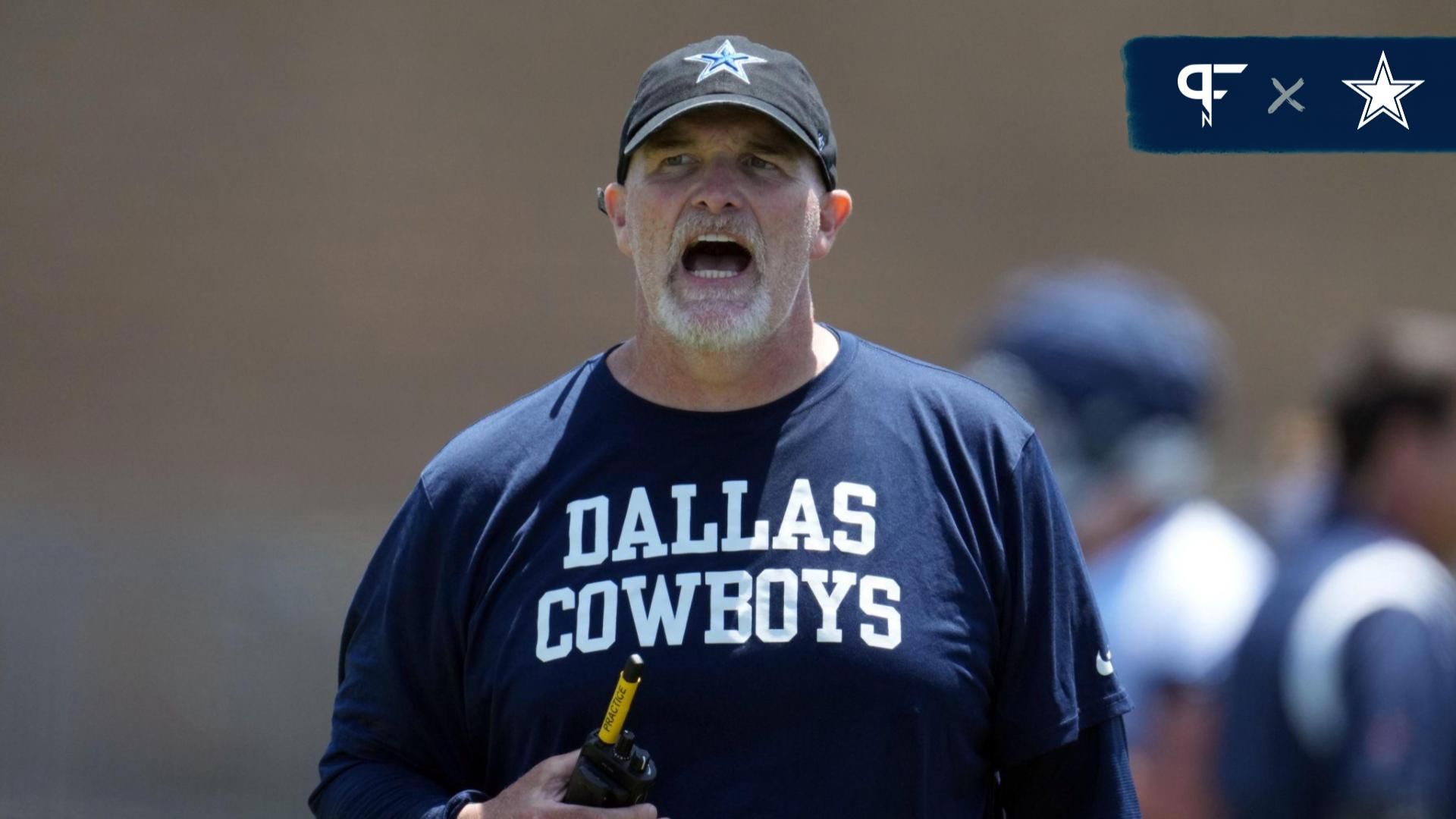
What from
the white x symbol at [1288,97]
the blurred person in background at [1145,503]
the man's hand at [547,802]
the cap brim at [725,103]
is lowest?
the man's hand at [547,802]

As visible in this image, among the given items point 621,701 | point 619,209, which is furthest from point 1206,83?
point 621,701

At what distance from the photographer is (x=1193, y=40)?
696 cm

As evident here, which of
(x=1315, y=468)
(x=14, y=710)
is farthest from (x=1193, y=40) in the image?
(x=14, y=710)

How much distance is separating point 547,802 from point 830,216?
38.0 inches

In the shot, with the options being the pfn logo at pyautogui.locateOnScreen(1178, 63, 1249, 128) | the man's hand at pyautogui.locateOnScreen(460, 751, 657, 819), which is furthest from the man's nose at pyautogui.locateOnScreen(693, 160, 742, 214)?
the pfn logo at pyautogui.locateOnScreen(1178, 63, 1249, 128)

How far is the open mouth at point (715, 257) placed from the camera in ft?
9.05

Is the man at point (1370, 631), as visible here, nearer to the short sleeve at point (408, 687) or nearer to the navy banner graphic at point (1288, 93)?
the short sleeve at point (408, 687)

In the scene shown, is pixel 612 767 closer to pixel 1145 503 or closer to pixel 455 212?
pixel 1145 503

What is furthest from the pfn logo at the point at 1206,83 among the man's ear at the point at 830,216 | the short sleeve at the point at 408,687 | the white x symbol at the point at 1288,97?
the short sleeve at the point at 408,687

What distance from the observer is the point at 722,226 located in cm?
273

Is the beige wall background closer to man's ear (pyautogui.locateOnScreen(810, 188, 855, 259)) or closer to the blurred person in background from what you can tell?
the blurred person in background

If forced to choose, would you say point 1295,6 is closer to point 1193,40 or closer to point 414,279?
point 1193,40

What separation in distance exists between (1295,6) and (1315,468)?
5.85 meters

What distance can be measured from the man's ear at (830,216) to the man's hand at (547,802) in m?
0.83
